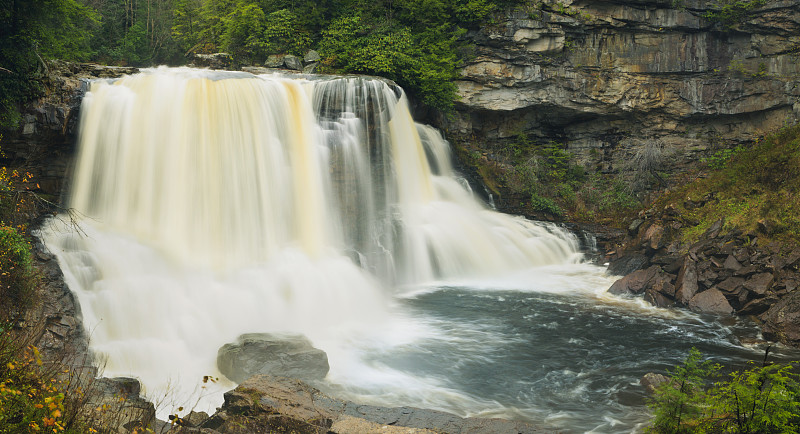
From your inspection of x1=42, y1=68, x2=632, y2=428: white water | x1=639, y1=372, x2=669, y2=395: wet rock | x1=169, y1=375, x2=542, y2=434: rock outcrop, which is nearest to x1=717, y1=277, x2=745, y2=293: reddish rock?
x1=42, y1=68, x2=632, y2=428: white water

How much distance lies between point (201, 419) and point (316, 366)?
307cm

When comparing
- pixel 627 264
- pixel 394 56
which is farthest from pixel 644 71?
pixel 394 56

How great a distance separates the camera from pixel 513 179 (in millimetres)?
24719

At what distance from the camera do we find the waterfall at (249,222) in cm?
1150

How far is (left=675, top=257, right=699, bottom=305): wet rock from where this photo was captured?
14875 mm

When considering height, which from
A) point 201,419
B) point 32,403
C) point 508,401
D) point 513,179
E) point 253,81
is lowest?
point 508,401

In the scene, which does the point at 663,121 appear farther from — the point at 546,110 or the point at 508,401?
the point at 508,401

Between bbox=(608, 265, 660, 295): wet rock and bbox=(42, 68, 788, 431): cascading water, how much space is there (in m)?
0.72

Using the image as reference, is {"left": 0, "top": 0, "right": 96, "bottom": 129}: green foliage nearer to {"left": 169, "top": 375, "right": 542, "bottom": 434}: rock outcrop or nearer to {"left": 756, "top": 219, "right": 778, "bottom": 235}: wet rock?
{"left": 169, "top": 375, "right": 542, "bottom": 434}: rock outcrop

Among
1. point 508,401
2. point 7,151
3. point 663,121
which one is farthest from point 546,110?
point 7,151

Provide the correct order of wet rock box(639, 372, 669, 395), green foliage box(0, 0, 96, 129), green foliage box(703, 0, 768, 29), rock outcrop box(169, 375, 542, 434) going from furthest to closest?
green foliage box(703, 0, 768, 29) < green foliage box(0, 0, 96, 129) < wet rock box(639, 372, 669, 395) < rock outcrop box(169, 375, 542, 434)

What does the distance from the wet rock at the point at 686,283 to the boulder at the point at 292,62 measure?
15.9 m

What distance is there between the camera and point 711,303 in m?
14.3

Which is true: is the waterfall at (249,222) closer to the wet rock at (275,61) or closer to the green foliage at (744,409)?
the wet rock at (275,61)
